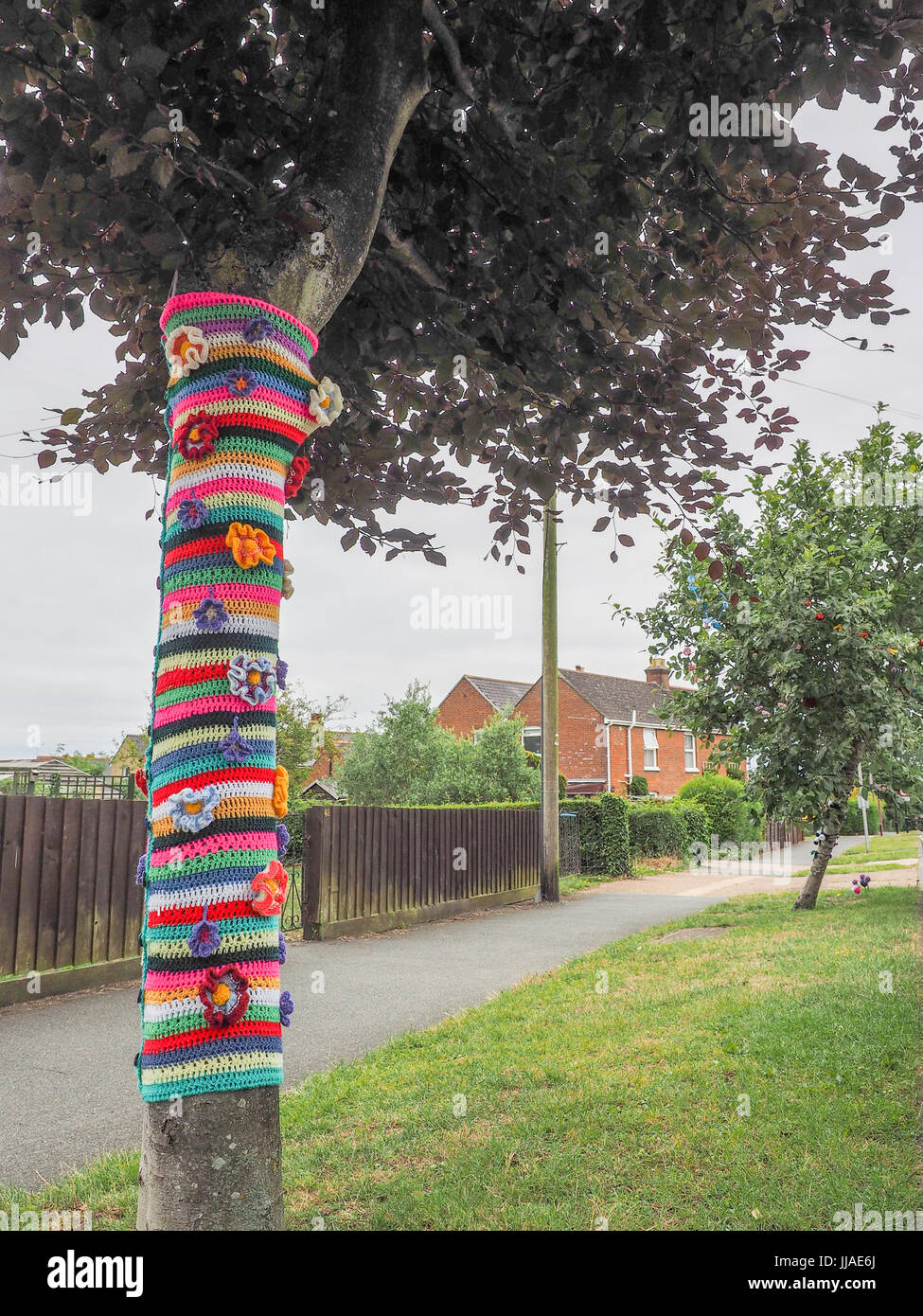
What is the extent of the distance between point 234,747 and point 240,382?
40.6 inches

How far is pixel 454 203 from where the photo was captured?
351cm

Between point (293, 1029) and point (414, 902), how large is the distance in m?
6.17

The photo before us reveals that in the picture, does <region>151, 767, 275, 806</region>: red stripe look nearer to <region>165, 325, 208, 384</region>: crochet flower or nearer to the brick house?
<region>165, 325, 208, 384</region>: crochet flower

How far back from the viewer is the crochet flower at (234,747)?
2.39 metres

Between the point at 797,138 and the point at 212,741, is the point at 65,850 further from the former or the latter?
the point at 797,138

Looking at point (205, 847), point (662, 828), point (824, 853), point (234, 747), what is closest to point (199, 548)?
point (234, 747)

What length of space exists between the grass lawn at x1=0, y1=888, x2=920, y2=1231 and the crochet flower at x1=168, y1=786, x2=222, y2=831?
5.66ft

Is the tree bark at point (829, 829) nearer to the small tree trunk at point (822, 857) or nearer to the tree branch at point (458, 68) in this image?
the small tree trunk at point (822, 857)

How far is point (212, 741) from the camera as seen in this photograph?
2.39 m

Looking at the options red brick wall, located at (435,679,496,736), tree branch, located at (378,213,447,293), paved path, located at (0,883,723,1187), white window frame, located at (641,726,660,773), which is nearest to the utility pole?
paved path, located at (0,883,723,1187)
